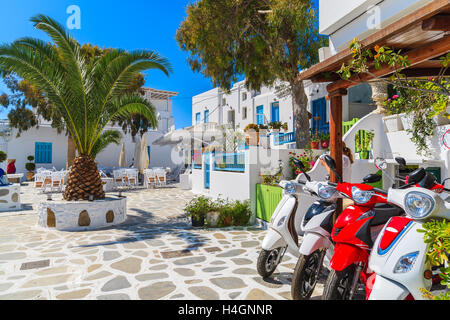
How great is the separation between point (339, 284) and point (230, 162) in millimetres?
6710

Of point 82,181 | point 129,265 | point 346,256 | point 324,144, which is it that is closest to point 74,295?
point 129,265

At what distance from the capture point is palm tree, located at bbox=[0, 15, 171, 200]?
6.93 m

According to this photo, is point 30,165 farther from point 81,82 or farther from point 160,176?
point 81,82

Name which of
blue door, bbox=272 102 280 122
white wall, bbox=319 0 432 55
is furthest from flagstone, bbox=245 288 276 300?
blue door, bbox=272 102 280 122

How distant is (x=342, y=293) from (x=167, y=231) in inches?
186

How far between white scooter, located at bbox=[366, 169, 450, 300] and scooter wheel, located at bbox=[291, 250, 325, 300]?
91 cm

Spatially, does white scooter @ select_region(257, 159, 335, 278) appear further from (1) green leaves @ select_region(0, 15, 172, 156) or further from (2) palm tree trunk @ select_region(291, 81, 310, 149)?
(2) palm tree trunk @ select_region(291, 81, 310, 149)

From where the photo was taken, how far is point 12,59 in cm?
641

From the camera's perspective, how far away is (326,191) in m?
2.93

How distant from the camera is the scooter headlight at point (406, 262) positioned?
78.9 inches

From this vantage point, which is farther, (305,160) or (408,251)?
(305,160)
